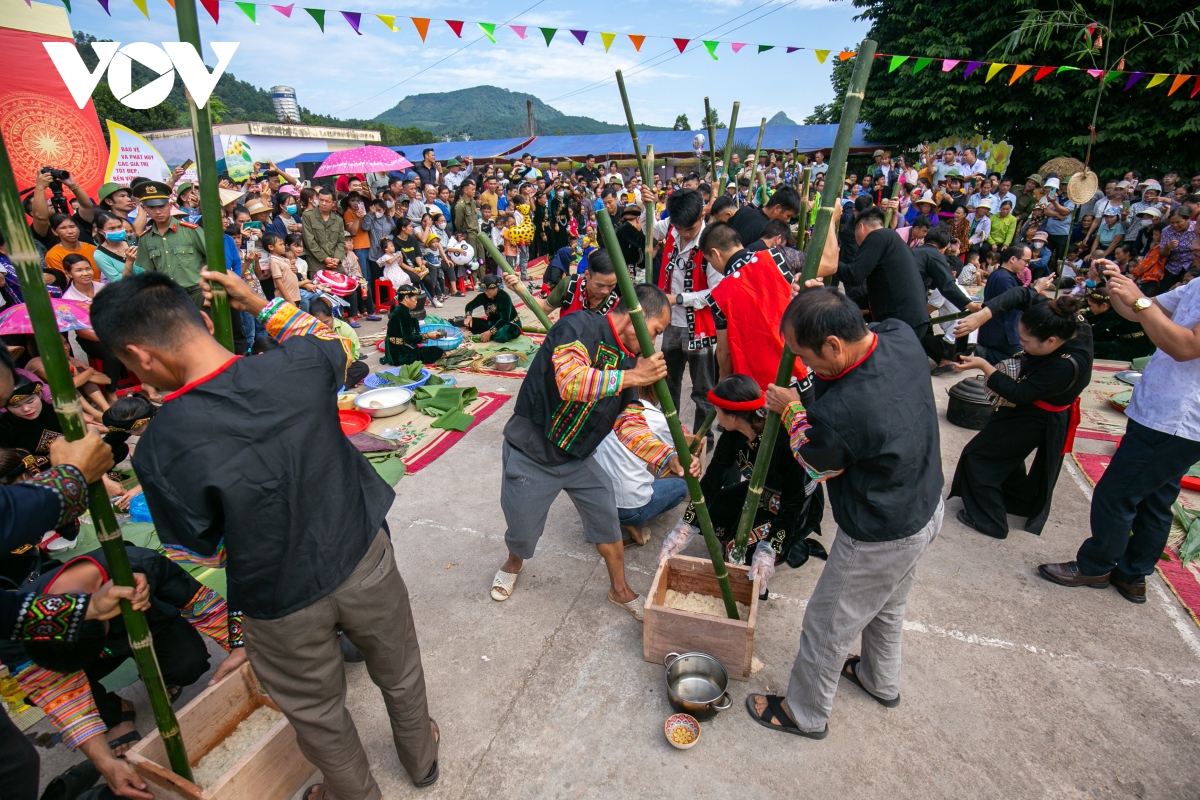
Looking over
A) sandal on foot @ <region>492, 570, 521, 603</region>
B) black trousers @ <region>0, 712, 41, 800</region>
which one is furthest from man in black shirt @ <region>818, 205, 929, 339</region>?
black trousers @ <region>0, 712, 41, 800</region>

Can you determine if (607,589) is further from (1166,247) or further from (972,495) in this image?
(1166,247)

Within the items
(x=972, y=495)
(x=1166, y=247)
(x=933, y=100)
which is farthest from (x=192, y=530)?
(x=933, y=100)

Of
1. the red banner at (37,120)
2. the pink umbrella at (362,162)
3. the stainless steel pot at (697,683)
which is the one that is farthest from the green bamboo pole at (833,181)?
the red banner at (37,120)

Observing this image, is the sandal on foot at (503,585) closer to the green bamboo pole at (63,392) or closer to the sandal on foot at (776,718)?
the sandal on foot at (776,718)

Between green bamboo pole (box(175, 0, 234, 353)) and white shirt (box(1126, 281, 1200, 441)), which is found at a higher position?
green bamboo pole (box(175, 0, 234, 353))

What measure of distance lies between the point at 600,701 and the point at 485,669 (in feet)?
2.20

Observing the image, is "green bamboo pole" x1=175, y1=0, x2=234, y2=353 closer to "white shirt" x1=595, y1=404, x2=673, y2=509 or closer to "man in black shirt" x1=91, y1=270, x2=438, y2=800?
"man in black shirt" x1=91, y1=270, x2=438, y2=800

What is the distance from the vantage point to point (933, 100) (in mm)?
21562

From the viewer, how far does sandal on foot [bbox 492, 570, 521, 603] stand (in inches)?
147

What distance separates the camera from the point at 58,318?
524 centimetres

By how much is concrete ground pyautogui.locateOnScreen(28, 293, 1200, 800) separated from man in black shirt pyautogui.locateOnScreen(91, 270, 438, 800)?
773 millimetres
